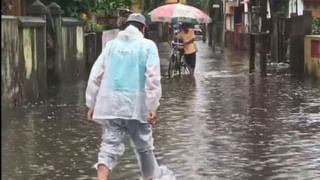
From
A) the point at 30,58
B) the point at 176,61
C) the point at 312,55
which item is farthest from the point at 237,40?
the point at 30,58

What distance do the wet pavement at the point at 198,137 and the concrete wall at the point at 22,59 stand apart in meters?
0.34

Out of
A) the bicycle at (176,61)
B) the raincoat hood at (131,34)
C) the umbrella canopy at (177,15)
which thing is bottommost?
the bicycle at (176,61)

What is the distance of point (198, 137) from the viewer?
1018 cm

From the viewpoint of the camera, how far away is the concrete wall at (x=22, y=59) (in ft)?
42.6

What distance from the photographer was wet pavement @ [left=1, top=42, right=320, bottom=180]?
7957 millimetres

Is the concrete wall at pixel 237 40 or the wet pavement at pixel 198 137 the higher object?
the concrete wall at pixel 237 40

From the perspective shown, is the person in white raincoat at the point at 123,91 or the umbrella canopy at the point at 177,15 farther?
the umbrella canopy at the point at 177,15

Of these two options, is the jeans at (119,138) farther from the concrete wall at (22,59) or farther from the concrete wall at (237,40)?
the concrete wall at (237,40)

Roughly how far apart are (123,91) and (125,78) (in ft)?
0.36

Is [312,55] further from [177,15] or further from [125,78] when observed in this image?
[125,78]

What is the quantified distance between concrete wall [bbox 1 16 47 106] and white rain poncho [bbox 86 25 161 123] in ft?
18.4

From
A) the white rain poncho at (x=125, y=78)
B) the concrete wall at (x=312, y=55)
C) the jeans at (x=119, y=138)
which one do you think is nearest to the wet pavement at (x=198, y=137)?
the jeans at (x=119, y=138)

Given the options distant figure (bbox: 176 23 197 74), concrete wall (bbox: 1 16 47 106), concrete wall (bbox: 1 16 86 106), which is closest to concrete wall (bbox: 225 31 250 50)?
distant figure (bbox: 176 23 197 74)

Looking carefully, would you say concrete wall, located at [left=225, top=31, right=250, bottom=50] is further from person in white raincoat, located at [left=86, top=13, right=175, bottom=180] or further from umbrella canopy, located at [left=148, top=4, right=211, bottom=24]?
person in white raincoat, located at [left=86, top=13, right=175, bottom=180]
